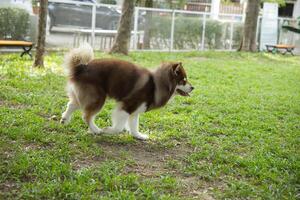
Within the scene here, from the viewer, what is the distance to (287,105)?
8.91 metres

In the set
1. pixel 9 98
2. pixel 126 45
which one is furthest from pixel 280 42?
pixel 9 98

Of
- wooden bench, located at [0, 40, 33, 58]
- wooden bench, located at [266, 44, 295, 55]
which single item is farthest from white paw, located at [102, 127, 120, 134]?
wooden bench, located at [266, 44, 295, 55]

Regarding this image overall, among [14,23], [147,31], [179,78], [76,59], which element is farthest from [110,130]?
[147,31]

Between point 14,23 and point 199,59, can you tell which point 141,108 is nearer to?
point 14,23

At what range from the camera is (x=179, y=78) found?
5.81 meters

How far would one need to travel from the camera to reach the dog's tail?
5.57 metres

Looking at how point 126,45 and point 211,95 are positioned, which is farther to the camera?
point 126,45

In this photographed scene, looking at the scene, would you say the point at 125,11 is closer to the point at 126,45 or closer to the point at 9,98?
the point at 126,45

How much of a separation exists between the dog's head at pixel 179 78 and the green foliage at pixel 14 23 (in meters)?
9.48

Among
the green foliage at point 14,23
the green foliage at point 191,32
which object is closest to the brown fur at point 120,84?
the green foliage at point 14,23

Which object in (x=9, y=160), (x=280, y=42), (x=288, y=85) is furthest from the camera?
(x=280, y=42)

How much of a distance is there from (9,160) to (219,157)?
7.95ft

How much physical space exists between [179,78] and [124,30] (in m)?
9.56

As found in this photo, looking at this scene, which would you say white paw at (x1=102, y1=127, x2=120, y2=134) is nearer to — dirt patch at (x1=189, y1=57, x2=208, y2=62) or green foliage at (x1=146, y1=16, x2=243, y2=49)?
dirt patch at (x1=189, y1=57, x2=208, y2=62)
